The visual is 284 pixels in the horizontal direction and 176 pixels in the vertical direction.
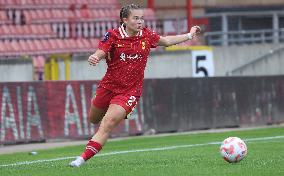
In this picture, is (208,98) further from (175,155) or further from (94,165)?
(94,165)

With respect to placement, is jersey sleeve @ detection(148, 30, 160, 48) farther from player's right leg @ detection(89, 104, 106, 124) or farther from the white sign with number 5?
the white sign with number 5

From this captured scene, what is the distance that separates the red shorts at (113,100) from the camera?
12797 millimetres

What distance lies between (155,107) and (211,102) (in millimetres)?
1870

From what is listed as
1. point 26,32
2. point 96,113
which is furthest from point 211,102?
point 96,113

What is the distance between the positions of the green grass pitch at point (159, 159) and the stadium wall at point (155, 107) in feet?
3.93

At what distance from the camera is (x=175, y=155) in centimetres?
1524

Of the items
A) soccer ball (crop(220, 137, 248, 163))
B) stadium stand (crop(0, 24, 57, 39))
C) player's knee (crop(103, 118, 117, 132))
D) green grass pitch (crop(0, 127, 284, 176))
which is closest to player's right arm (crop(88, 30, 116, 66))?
player's knee (crop(103, 118, 117, 132))

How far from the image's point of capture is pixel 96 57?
1238 cm

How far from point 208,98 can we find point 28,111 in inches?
207

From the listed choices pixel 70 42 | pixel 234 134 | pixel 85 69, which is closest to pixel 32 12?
pixel 70 42

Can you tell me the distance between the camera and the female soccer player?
41.5ft

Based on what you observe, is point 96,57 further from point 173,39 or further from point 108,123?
point 173,39

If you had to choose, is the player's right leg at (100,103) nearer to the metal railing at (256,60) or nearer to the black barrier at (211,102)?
the black barrier at (211,102)

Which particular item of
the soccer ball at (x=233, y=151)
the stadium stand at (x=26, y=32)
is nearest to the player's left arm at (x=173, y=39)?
the soccer ball at (x=233, y=151)
